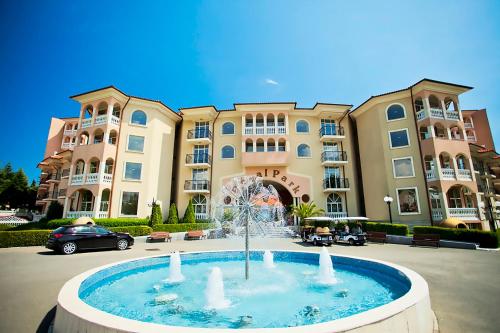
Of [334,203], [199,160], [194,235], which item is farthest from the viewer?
[199,160]

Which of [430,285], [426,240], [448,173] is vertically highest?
[448,173]

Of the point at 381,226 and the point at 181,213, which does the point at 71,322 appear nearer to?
the point at 381,226

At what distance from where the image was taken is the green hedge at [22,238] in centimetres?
1406

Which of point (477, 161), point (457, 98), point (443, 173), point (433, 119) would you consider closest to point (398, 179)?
point (443, 173)

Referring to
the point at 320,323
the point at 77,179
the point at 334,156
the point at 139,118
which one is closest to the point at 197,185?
the point at 139,118

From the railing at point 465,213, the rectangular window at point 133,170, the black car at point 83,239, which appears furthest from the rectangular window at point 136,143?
the railing at point 465,213

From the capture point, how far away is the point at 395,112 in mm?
23703

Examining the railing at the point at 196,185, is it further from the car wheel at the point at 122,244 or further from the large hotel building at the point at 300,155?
the car wheel at the point at 122,244

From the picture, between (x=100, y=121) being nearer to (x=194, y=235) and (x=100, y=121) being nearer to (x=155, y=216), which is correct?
(x=155, y=216)

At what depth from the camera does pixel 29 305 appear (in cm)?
516

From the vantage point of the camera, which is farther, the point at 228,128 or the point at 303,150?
the point at 228,128

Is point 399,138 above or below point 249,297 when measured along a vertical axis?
above

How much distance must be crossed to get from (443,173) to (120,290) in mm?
25414

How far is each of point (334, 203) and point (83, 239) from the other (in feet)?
73.3
